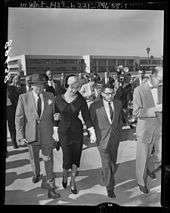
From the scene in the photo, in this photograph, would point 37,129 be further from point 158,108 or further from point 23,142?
point 158,108

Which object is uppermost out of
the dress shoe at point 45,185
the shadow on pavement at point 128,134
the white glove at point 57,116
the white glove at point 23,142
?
the white glove at point 57,116

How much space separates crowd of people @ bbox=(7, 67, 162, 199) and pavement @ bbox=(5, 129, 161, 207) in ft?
0.09

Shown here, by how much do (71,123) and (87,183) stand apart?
0.34 m

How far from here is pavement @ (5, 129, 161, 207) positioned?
187cm

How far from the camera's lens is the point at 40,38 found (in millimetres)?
1861

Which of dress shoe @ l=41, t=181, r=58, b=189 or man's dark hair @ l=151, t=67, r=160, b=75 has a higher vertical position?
man's dark hair @ l=151, t=67, r=160, b=75

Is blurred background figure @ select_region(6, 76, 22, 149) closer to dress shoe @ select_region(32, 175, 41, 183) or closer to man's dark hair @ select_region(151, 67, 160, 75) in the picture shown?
dress shoe @ select_region(32, 175, 41, 183)

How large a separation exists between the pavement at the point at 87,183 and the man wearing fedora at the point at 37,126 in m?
0.03

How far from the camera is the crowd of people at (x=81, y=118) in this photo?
1877mm

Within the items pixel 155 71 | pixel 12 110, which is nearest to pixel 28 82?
pixel 12 110

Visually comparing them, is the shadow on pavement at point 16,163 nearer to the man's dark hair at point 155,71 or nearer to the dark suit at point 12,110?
the dark suit at point 12,110

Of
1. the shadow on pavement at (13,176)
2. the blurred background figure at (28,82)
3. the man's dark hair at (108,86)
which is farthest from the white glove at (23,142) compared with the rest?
the man's dark hair at (108,86)

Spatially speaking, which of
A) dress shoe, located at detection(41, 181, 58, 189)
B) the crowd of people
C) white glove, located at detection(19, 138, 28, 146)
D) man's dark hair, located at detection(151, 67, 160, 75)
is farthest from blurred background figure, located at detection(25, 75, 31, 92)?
man's dark hair, located at detection(151, 67, 160, 75)
